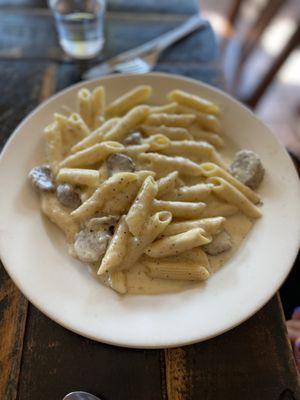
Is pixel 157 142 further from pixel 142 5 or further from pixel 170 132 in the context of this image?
pixel 142 5

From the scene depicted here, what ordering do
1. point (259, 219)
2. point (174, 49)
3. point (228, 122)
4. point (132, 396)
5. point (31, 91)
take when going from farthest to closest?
point (174, 49) < point (31, 91) < point (228, 122) < point (259, 219) < point (132, 396)

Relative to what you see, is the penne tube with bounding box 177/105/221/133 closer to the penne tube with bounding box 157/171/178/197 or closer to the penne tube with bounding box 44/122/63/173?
the penne tube with bounding box 157/171/178/197

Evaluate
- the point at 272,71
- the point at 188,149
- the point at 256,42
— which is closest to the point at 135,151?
the point at 188,149

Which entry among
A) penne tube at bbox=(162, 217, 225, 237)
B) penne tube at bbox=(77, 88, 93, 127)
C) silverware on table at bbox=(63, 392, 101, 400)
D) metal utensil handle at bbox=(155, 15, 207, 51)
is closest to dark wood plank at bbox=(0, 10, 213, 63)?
metal utensil handle at bbox=(155, 15, 207, 51)

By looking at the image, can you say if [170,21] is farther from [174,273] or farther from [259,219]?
[174,273]

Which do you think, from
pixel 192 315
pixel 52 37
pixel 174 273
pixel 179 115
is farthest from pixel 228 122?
pixel 52 37

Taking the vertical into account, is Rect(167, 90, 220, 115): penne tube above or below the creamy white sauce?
above

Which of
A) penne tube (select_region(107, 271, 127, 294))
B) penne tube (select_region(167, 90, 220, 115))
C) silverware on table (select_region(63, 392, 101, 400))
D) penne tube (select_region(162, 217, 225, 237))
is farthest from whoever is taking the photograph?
penne tube (select_region(167, 90, 220, 115))
